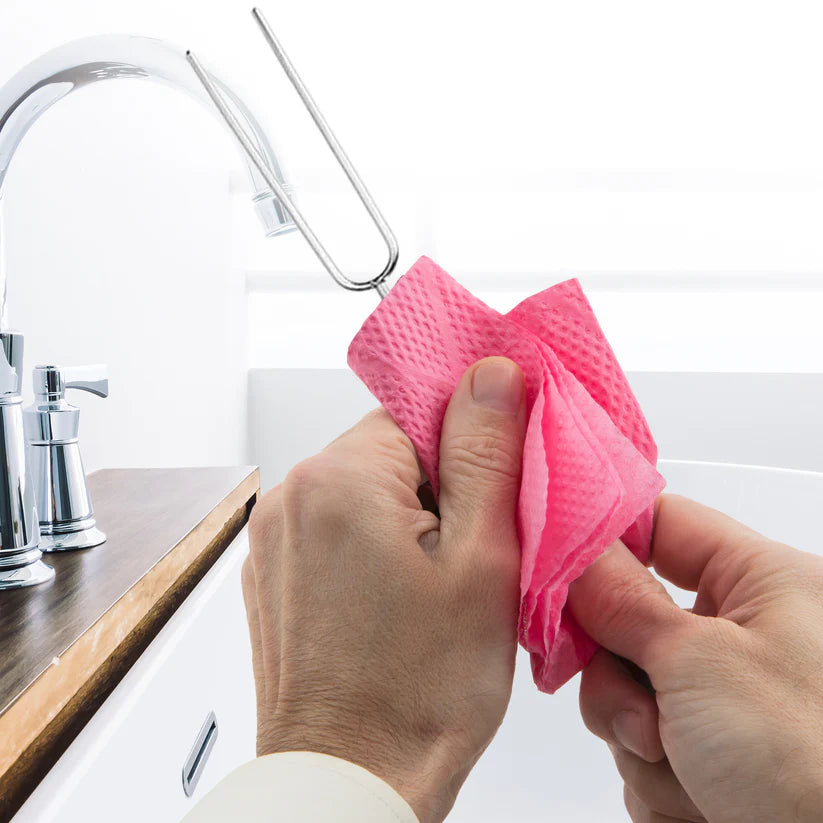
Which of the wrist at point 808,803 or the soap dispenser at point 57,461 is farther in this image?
the soap dispenser at point 57,461

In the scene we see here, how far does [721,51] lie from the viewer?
1.73 meters

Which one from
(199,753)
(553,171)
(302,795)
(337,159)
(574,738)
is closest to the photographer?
(302,795)

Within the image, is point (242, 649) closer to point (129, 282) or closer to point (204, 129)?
point (129, 282)

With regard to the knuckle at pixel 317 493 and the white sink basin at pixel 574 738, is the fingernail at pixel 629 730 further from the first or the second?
the white sink basin at pixel 574 738

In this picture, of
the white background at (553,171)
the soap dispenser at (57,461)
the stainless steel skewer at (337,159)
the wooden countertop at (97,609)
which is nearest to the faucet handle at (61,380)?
the soap dispenser at (57,461)

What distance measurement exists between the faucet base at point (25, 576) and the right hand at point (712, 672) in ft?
0.96

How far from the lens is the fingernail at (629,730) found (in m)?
0.38

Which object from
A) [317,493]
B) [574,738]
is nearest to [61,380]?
[317,493]

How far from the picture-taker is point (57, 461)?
1.65 feet

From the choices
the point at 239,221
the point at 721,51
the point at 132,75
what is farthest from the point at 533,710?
the point at 721,51

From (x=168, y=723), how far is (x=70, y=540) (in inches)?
6.2

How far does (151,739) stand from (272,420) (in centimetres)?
140

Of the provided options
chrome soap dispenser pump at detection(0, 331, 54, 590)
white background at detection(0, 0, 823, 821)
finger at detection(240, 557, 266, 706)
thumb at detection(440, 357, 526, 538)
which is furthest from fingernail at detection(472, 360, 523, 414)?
white background at detection(0, 0, 823, 821)

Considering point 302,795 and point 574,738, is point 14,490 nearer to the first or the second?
point 302,795
